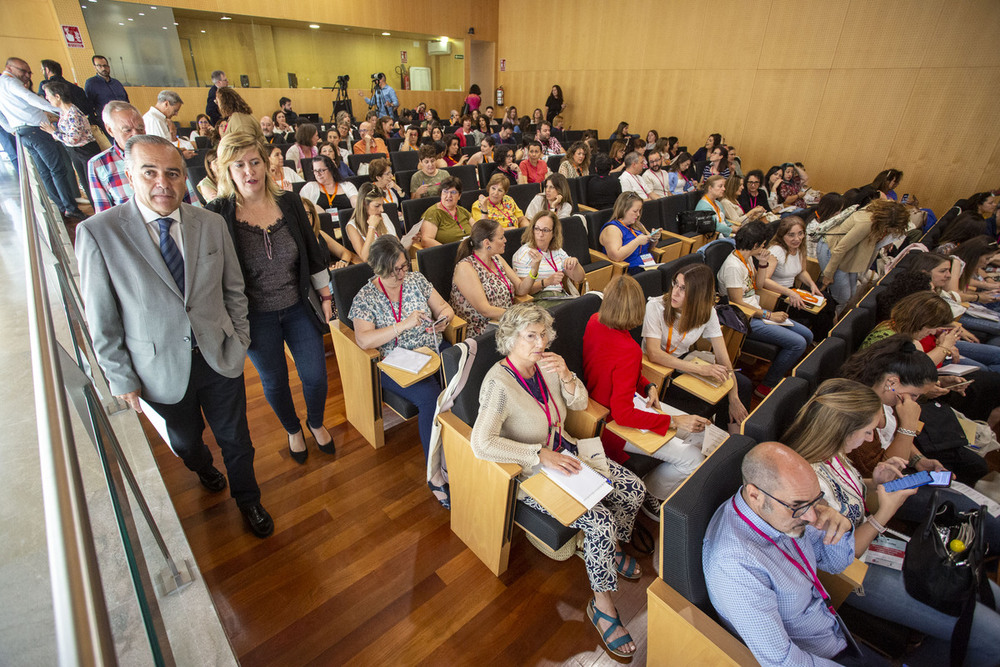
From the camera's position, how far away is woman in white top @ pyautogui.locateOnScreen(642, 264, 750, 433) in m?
2.61

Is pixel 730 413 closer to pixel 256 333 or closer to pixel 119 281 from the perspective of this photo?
pixel 256 333

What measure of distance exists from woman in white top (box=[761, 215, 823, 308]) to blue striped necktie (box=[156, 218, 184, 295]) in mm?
3976

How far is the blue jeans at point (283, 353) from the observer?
2186 mm

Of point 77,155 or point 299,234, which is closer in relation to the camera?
point 299,234

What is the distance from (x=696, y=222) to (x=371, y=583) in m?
4.55

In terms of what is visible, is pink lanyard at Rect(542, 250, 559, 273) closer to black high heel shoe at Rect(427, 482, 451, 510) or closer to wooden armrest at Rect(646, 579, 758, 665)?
black high heel shoe at Rect(427, 482, 451, 510)

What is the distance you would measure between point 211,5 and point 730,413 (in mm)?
11543

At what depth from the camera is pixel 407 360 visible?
243 centimetres

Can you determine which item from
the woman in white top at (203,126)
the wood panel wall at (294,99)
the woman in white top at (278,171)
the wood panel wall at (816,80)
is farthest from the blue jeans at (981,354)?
the wood panel wall at (294,99)

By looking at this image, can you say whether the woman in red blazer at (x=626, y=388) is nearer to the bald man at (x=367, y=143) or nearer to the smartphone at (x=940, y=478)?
the smartphone at (x=940, y=478)

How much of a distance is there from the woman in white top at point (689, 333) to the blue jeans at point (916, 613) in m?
1.08

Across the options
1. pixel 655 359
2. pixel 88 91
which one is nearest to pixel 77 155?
pixel 88 91

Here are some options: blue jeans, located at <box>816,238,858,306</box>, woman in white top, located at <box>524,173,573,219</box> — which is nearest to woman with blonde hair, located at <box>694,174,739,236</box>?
blue jeans, located at <box>816,238,858,306</box>

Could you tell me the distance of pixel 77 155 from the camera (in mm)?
4699
